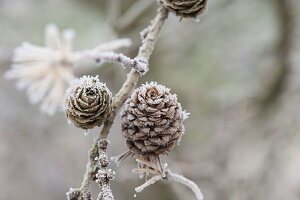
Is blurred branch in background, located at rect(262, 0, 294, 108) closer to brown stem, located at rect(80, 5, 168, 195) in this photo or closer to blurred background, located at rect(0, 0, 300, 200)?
blurred background, located at rect(0, 0, 300, 200)

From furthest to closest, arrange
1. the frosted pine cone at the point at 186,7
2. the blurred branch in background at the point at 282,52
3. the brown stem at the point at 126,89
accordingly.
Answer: the blurred branch in background at the point at 282,52 → the frosted pine cone at the point at 186,7 → the brown stem at the point at 126,89

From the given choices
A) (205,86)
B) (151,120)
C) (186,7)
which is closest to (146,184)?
(151,120)

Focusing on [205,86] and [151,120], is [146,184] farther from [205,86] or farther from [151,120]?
[205,86]

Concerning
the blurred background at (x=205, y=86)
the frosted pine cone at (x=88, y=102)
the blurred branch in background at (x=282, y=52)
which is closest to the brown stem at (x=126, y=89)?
the frosted pine cone at (x=88, y=102)

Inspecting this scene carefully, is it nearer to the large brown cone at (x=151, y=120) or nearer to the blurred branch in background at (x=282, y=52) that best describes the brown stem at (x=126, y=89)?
the large brown cone at (x=151, y=120)

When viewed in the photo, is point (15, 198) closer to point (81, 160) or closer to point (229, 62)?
point (81, 160)

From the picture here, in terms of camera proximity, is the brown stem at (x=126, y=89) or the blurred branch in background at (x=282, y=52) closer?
the brown stem at (x=126, y=89)
